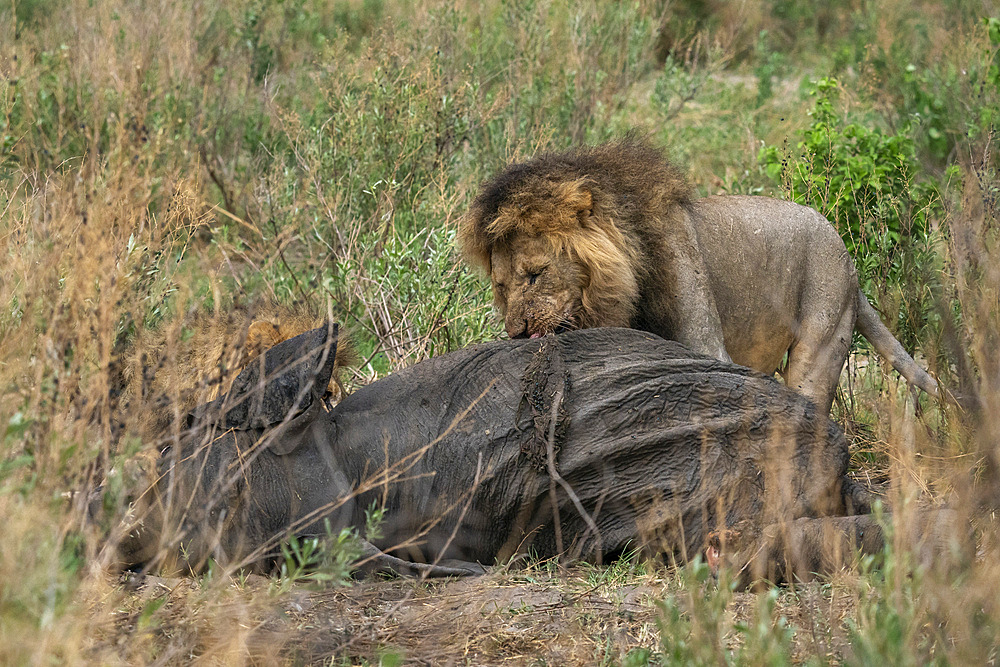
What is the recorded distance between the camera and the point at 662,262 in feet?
15.7

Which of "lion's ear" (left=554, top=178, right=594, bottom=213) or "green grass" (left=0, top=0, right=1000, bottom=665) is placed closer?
"green grass" (left=0, top=0, right=1000, bottom=665)

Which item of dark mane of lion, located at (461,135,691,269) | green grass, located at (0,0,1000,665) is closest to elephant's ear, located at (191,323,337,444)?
green grass, located at (0,0,1000,665)

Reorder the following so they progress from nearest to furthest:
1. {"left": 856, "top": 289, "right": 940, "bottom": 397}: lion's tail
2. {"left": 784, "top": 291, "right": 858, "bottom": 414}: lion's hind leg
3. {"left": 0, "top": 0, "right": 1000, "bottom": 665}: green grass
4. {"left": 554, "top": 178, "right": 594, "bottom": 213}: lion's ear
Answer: {"left": 0, "top": 0, "right": 1000, "bottom": 665}: green grass < {"left": 554, "top": 178, "right": 594, "bottom": 213}: lion's ear < {"left": 784, "top": 291, "right": 858, "bottom": 414}: lion's hind leg < {"left": 856, "top": 289, "right": 940, "bottom": 397}: lion's tail

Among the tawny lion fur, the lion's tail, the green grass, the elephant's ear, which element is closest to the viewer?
the green grass

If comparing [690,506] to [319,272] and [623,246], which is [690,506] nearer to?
[623,246]

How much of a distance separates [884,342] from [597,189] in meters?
1.63

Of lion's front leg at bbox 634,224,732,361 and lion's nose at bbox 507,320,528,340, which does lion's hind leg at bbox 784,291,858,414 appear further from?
lion's nose at bbox 507,320,528,340

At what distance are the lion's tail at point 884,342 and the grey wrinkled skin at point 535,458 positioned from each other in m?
1.18

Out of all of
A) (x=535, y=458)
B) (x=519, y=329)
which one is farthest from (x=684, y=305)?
(x=535, y=458)

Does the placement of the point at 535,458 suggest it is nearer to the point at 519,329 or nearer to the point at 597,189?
the point at 519,329

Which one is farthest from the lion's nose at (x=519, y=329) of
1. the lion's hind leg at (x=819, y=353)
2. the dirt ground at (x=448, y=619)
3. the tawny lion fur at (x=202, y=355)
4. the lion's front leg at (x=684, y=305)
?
the lion's hind leg at (x=819, y=353)

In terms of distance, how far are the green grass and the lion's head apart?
0.75 metres

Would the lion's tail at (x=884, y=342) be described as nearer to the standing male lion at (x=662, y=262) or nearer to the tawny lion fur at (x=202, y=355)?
the standing male lion at (x=662, y=262)

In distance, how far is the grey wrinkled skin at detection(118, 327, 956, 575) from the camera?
13.3 feet
